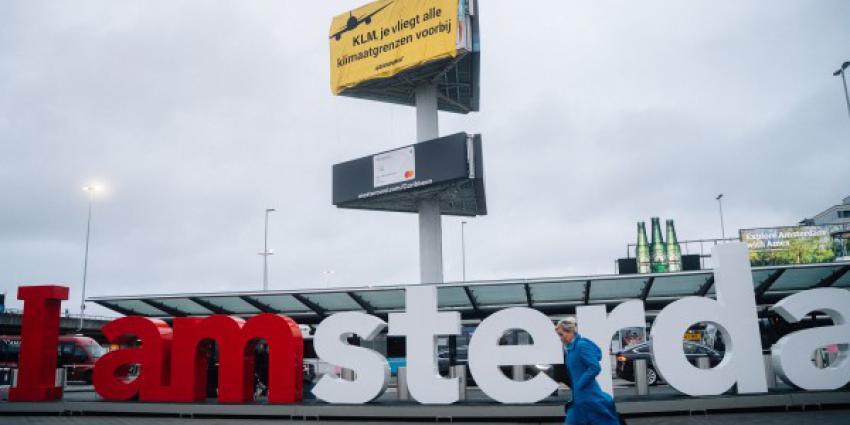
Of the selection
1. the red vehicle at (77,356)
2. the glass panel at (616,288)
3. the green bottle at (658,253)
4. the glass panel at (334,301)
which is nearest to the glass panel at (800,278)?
the glass panel at (616,288)

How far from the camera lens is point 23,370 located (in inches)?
669

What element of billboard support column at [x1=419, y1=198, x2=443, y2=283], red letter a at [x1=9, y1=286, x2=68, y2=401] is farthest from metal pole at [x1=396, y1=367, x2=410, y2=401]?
billboard support column at [x1=419, y1=198, x2=443, y2=283]

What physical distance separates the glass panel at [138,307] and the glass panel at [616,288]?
1511 centimetres

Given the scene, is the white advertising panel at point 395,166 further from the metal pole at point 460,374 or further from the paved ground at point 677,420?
the paved ground at point 677,420

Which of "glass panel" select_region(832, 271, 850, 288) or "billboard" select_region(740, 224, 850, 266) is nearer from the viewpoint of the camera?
"glass panel" select_region(832, 271, 850, 288)

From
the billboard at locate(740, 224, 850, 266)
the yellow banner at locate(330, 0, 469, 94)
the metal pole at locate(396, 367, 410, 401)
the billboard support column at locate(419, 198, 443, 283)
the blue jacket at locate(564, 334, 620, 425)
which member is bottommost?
the metal pole at locate(396, 367, 410, 401)

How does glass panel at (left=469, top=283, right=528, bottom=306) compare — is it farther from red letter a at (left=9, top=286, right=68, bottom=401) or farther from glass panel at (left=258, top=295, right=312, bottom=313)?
red letter a at (left=9, top=286, right=68, bottom=401)

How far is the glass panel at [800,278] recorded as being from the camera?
61.2 feet

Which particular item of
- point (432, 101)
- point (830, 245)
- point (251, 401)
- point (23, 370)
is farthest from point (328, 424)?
point (830, 245)

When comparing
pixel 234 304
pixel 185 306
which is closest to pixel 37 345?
pixel 185 306

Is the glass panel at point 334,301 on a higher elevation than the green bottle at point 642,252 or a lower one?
lower

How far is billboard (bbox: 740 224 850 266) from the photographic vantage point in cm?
5659

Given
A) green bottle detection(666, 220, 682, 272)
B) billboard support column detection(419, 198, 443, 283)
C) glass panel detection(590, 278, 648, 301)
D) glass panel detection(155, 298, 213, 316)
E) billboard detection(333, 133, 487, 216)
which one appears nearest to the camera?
glass panel detection(590, 278, 648, 301)

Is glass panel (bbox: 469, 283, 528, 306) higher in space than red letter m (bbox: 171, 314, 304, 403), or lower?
higher
